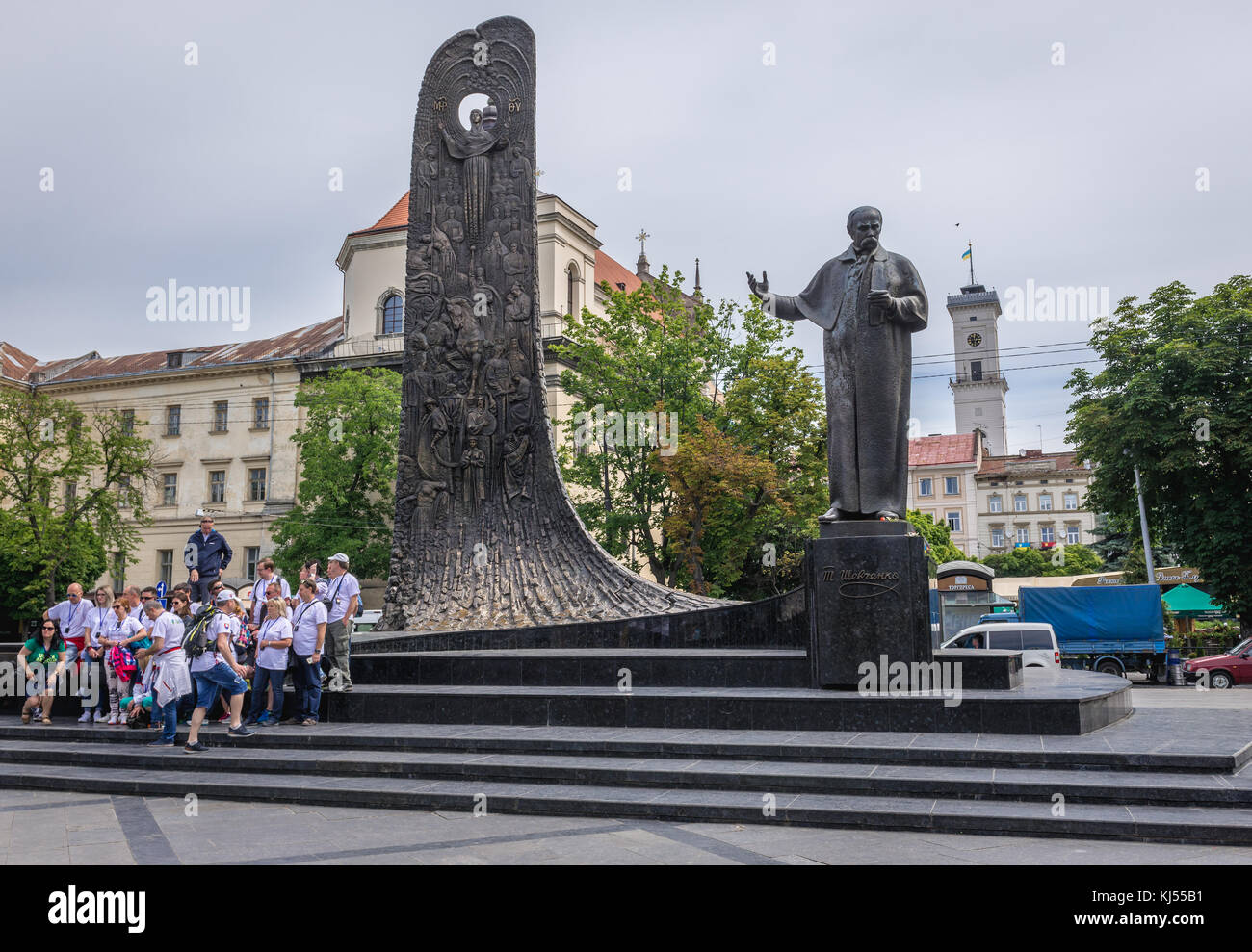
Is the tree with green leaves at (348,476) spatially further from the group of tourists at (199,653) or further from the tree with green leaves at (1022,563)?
the tree with green leaves at (1022,563)

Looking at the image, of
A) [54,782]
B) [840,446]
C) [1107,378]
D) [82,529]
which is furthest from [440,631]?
[82,529]

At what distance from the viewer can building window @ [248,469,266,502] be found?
4562 centimetres

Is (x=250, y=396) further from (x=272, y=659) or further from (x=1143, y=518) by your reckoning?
(x=272, y=659)

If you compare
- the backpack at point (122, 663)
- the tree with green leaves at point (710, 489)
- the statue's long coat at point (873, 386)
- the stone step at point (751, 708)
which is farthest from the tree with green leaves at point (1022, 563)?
the backpack at point (122, 663)

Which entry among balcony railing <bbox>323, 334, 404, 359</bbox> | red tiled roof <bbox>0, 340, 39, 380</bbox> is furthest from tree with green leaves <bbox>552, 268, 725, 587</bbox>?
red tiled roof <bbox>0, 340, 39, 380</bbox>

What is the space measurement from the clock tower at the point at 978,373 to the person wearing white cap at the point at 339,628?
9354 centimetres

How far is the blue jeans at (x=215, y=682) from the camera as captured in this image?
8.97 m

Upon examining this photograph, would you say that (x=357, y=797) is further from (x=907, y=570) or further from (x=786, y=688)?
(x=907, y=570)

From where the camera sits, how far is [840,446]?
29.2ft

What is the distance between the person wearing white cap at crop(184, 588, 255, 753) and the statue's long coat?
594 centimetres

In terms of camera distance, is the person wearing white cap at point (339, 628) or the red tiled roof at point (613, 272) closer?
the person wearing white cap at point (339, 628)

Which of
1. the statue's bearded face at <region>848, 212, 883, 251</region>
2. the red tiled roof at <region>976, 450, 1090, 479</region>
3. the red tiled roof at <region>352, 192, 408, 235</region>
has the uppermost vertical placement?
the red tiled roof at <region>352, 192, 408, 235</region>

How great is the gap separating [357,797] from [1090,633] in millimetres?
21149

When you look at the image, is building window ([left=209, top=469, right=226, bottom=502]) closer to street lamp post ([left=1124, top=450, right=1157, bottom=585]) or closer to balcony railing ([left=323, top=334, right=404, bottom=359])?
balcony railing ([left=323, top=334, right=404, bottom=359])
